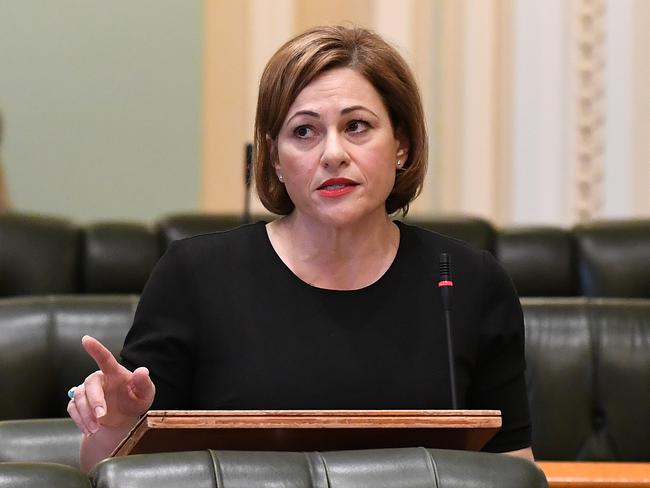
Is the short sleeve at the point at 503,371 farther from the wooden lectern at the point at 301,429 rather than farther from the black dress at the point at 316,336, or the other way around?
the wooden lectern at the point at 301,429

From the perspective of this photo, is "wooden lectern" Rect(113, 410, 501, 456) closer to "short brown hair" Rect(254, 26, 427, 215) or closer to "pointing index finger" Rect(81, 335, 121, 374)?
"pointing index finger" Rect(81, 335, 121, 374)

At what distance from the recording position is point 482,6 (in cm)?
261

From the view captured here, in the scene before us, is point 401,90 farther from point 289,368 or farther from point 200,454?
point 200,454

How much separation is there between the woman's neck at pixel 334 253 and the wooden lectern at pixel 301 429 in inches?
12.4

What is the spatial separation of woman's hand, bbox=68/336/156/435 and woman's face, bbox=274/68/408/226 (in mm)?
247

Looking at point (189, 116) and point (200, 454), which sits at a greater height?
point (189, 116)

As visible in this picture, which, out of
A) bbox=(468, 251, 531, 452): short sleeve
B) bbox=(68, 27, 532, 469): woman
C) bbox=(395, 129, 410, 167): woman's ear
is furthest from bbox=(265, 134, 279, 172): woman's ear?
bbox=(468, 251, 531, 452): short sleeve

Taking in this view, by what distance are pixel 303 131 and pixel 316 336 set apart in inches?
7.3

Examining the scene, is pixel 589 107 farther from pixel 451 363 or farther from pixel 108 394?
pixel 108 394

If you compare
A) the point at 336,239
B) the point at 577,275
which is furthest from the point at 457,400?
the point at 577,275

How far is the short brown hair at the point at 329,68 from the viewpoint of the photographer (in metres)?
1.16

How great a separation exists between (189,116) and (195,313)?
1467 millimetres

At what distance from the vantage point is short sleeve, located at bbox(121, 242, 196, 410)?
44.2 inches

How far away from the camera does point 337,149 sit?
3.66 ft
